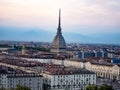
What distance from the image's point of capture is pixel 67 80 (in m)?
42.8

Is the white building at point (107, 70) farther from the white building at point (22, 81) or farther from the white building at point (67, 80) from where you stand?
the white building at point (22, 81)

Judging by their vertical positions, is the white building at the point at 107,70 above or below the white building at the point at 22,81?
below

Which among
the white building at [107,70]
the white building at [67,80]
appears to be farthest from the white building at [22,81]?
the white building at [107,70]

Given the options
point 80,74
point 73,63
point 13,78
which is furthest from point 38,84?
point 73,63

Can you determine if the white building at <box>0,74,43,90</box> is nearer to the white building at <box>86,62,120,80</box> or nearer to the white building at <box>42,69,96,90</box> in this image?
the white building at <box>42,69,96,90</box>

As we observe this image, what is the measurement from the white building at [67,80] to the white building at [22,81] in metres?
1.99

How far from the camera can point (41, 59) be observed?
73125 millimetres

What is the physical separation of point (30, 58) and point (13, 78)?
35425 mm

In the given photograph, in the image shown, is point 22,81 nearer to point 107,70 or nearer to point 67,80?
point 67,80

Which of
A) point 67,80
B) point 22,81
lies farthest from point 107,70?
point 22,81

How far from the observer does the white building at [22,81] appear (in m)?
38.8

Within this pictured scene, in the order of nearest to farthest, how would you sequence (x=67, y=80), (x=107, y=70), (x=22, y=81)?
(x=22, y=81), (x=67, y=80), (x=107, y=70)

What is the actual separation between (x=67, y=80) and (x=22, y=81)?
5.53m

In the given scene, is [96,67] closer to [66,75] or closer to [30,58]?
[30,58]
